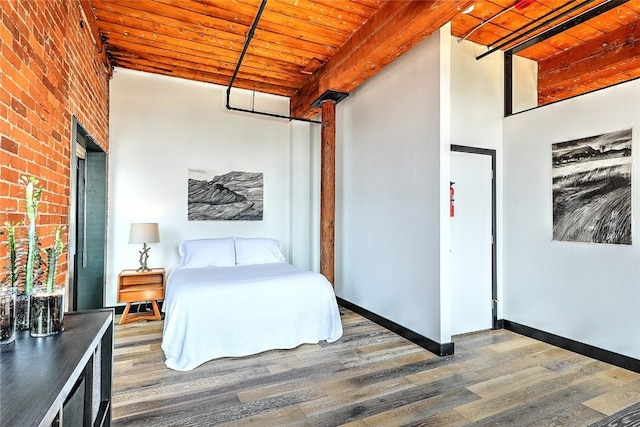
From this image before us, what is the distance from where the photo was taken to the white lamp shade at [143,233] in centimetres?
420

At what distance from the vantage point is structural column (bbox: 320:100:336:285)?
4.69m

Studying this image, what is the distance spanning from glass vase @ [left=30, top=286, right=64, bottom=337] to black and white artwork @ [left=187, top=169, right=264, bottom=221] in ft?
11.7

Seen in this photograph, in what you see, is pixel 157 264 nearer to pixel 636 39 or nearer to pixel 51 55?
pixel 51 55

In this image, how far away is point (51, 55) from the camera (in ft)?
7.23

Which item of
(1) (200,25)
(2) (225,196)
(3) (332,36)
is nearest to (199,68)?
(1) (200,25)

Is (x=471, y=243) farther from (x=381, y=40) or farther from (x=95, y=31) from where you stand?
(x=95, y=31)

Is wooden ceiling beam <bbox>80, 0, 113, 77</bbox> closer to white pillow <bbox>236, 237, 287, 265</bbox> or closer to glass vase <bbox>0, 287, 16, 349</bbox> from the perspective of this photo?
white pillow <bbox>236, 237, 287, 265</bbox>

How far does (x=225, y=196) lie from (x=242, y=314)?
240cm

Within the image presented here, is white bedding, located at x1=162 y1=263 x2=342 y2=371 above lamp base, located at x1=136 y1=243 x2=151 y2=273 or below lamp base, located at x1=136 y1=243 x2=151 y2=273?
below

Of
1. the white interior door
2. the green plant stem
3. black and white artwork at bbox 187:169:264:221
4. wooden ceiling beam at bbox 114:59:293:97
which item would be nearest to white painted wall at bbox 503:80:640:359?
the white interior door

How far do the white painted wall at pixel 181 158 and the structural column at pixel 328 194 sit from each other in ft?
2.99

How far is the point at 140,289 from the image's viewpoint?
13.3 ft

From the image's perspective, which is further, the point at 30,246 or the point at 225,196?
the point at 225,196

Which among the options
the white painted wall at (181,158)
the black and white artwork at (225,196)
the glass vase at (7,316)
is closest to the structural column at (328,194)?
the white painted wall at (181,158)
